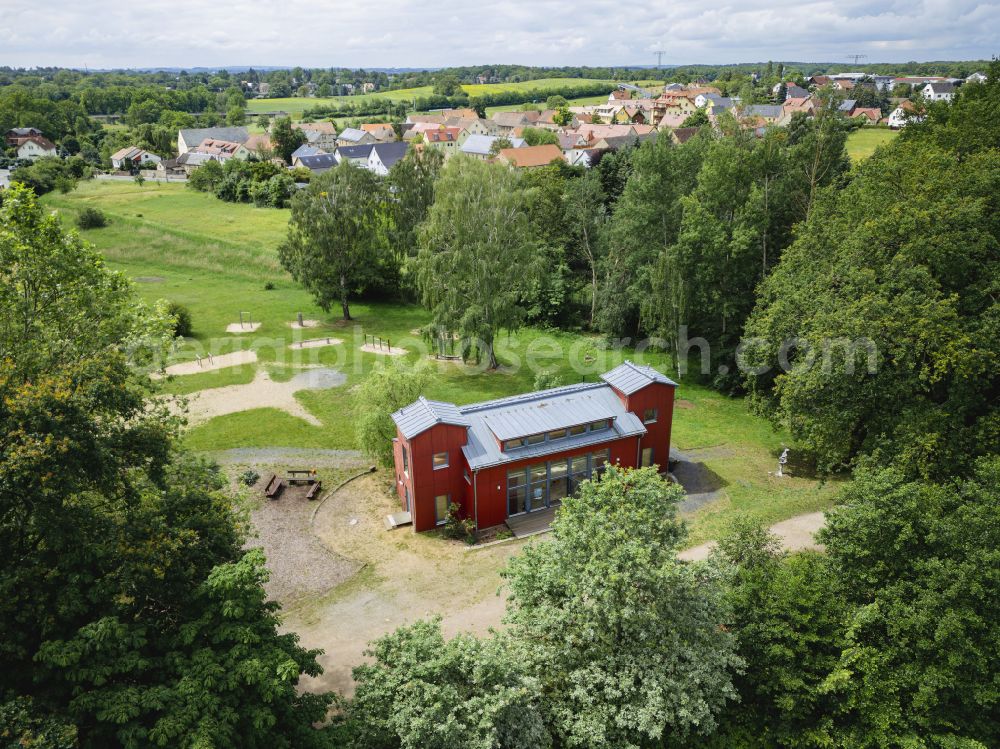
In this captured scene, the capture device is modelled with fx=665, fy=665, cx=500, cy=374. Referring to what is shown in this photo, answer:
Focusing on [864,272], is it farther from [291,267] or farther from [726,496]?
[291,267]

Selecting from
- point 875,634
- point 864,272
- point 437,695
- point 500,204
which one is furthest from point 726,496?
point 500,204

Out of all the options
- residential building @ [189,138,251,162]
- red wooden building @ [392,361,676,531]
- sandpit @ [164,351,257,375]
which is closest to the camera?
red wooden building @ [392,361,676,531]

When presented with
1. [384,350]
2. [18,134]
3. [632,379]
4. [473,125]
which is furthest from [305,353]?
[18,134]

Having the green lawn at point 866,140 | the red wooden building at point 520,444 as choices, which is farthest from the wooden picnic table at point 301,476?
the green lawn at point 866,140

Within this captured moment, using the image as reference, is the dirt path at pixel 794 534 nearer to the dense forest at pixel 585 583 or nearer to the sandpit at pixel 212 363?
the dense forest at pixel 585 583

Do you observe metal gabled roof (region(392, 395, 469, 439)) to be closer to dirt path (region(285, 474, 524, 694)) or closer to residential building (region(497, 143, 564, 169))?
dirt path (region(285, 474, 524, 694))

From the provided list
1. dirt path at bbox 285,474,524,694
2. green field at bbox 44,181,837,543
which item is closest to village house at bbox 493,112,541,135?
green field at bbox 44,181,837,543

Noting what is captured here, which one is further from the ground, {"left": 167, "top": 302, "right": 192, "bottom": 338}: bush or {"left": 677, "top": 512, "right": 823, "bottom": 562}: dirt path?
{"left": 167, "top": 302, "right": 192, "bottom": 338}: bush

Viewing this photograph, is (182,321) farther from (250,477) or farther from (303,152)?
(303,152)
